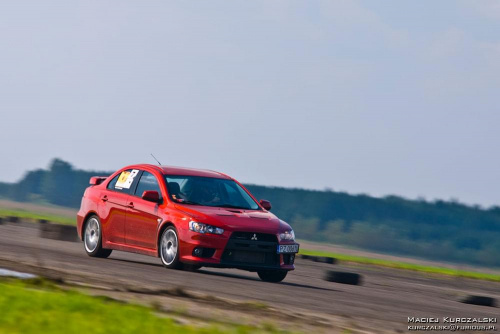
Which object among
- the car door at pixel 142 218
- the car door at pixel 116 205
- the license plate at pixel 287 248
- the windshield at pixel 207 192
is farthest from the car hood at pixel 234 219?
the car door at pixel 116 205

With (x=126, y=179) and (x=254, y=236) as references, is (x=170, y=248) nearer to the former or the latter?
(x=254, y=236)

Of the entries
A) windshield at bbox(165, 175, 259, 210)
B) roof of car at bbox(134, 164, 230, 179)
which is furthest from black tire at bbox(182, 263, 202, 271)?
roof of car at bbox(134, 164, 230, 179)

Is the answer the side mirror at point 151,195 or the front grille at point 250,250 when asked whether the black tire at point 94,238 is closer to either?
the side mirror at point 151,195

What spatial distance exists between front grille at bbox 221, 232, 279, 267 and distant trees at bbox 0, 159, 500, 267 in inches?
1929

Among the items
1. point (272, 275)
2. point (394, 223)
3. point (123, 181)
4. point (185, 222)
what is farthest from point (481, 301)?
point (394, 223)

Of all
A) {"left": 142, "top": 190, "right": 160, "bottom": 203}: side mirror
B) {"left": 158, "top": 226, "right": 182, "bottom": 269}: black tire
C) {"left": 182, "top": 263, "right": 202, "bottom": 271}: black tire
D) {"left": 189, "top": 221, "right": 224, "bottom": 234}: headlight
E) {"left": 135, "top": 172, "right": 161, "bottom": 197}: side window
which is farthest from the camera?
{"left": 135, "top": 172, "right": 161, "bottom": 197}: side window

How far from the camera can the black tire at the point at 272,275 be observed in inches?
511

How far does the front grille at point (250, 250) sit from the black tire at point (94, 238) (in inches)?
101

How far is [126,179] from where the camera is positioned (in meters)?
14.1

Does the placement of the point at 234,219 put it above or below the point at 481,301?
above

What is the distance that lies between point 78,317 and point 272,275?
21.6 ft

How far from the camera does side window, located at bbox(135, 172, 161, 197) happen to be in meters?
13.4

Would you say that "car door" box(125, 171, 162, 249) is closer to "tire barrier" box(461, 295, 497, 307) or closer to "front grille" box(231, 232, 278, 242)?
"front grille" box(231, 232, 278, 242)

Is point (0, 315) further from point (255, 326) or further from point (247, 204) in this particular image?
point (247, 204)
